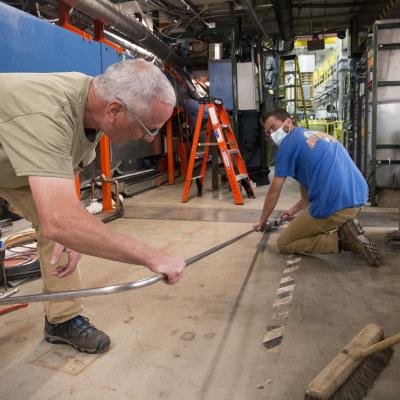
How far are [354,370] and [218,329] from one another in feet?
2.23

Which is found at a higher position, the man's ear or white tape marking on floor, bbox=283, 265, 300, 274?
the man's ear

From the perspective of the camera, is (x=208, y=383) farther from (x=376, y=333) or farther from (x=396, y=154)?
(x=396, y=154)

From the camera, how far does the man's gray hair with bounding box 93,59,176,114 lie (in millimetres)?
1229

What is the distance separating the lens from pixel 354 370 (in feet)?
4.82

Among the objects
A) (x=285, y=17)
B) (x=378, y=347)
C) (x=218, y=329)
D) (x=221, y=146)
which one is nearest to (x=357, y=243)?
(x=218, y=329)

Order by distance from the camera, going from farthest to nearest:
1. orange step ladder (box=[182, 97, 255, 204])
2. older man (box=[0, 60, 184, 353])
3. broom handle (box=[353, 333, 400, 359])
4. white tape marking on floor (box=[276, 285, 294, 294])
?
orange step ladder (box=[182, 97, 255, 204])
white tape marking on floor (box=[276, 285, 294, 294])
broom handle (box=[353, 333, 400, 359])
older man (box=[0, 60, 184, 353])

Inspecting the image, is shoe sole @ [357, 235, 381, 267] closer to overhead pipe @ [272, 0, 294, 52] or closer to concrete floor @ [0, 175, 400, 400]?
concrete floor @ [0, 175, 400, 400]

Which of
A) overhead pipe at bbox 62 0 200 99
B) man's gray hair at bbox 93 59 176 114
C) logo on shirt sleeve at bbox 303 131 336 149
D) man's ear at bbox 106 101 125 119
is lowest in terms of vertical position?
logo on shirt sleeve at bbox 303 131 336 149

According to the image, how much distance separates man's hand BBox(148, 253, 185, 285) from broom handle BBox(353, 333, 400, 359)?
0.77 metres

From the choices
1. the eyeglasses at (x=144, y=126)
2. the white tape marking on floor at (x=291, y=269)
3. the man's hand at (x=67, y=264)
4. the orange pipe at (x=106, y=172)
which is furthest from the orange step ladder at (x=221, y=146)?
the eyeglasses at (x=144, y=126)

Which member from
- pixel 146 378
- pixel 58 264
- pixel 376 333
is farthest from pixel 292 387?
pixel 58 264

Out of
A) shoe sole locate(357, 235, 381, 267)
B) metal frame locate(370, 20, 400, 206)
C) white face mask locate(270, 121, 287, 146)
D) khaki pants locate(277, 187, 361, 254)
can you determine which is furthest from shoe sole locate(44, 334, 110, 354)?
metal frame locate(370, 20, 400, 206)

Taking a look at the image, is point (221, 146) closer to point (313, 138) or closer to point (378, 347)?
point (313, 138)

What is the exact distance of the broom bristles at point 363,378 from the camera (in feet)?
4.51
